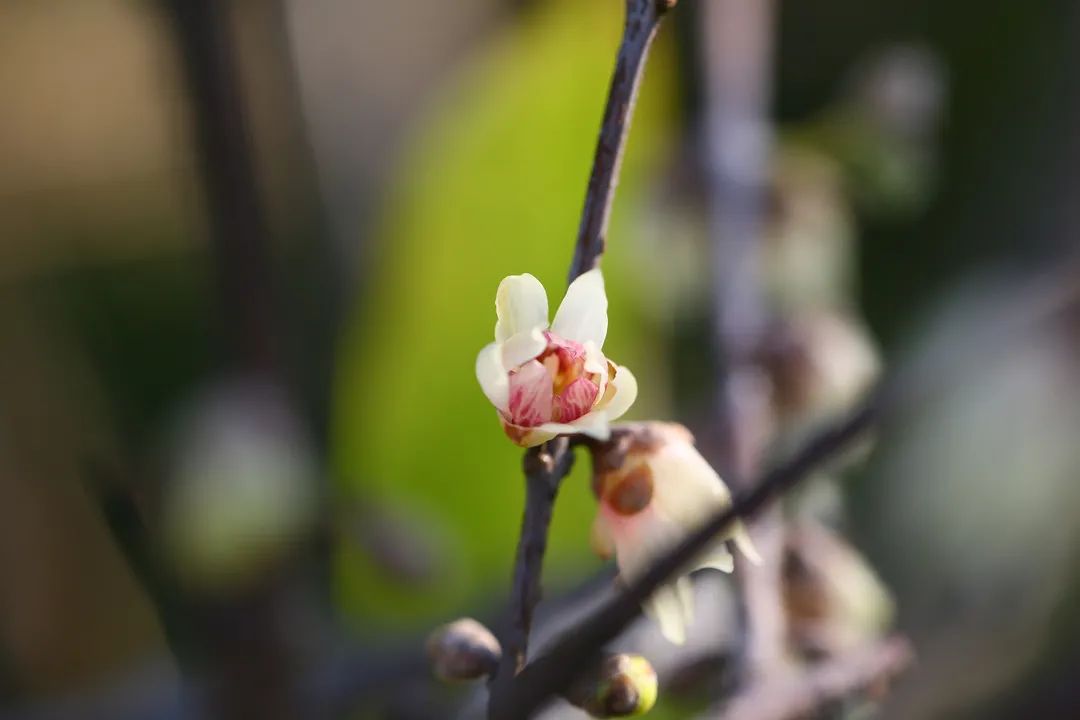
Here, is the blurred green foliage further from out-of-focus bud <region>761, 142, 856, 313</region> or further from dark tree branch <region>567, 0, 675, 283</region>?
dark tree branch <region>567, 0, 675, 283</region>

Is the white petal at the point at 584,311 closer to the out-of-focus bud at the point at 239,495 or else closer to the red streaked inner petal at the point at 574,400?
the red streaked inner petal at the point at 574,400

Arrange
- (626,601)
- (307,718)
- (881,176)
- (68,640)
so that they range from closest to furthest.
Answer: (626,601) → (307,718) → (881,176) → (68,640)

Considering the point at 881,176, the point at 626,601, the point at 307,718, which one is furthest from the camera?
the point at 881,176

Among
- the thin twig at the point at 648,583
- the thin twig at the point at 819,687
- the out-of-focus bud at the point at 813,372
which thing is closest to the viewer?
the thin twig at the point at 648,583

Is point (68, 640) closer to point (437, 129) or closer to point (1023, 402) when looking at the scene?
point (437, 129)

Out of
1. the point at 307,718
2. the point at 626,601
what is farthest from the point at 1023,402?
the point at 626,601

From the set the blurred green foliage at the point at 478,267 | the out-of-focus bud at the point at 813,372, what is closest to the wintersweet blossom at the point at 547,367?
the out-of-focus bud at the point at 813,372

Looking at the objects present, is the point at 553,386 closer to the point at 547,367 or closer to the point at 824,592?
the point at 547,367
